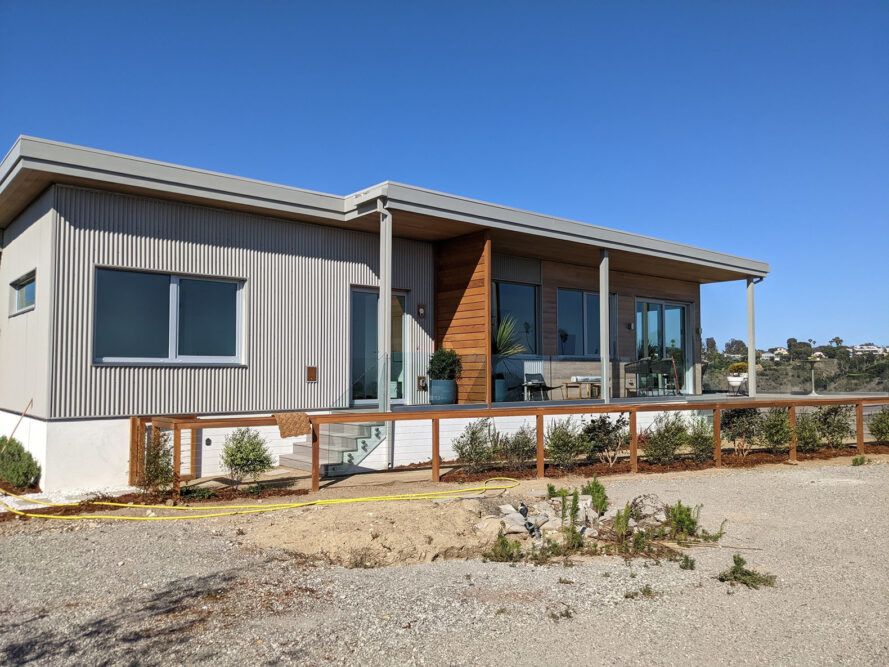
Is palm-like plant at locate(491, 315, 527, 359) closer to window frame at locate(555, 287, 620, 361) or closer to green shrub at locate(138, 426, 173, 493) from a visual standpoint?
window frame at locate(555, 287, 620, 361)

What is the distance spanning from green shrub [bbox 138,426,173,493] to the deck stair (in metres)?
2.05

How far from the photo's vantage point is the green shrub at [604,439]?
10367 mm

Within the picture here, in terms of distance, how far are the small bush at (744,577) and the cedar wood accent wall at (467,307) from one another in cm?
650

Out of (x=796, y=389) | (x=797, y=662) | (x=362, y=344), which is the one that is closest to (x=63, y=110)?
(x=362, y=344)

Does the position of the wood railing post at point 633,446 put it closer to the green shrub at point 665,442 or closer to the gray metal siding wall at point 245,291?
the green shrub at point 665,442

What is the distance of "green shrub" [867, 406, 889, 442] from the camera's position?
1349cm

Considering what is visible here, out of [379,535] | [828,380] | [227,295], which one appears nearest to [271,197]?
[227,295]

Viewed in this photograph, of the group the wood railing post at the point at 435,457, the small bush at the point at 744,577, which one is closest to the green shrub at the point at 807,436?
the wood railing post at the point at 435,457

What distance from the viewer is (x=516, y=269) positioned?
558 inches

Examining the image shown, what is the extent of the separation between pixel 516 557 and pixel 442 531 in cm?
73

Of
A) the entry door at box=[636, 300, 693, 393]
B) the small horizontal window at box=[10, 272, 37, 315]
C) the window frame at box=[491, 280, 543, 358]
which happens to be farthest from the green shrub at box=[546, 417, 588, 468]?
the entry door at box=[636, 300, 693, 393]

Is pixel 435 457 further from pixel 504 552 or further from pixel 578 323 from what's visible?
pixel 578 323

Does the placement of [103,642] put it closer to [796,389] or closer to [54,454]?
[54,454]

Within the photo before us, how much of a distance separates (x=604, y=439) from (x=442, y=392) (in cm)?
264
